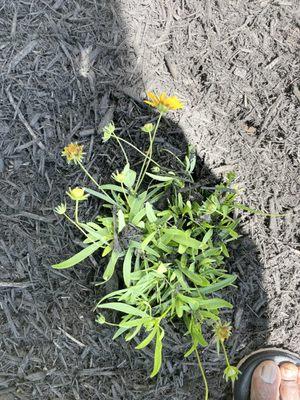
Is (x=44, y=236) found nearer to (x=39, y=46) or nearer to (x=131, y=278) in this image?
(x=131, y=278)

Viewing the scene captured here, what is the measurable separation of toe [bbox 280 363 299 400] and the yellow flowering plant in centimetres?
44

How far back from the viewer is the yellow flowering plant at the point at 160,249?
5.95 ft

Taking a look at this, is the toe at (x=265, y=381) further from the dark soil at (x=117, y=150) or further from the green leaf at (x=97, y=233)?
the green leaf at (x=97, y=233)

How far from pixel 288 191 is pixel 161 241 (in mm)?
719

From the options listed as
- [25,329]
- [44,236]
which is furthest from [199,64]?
[25,329]

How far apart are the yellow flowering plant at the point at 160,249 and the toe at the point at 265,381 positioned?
342mm

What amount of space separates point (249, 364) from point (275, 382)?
5.5 inches

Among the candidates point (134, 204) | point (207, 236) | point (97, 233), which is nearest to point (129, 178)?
point (134, 204)

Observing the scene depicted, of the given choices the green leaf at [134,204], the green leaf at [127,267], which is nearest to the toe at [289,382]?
the green leaf at [127,267]

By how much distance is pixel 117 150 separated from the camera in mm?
2117

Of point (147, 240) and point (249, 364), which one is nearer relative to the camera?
point (147, 240)

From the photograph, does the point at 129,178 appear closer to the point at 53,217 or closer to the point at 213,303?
the point at 53,217

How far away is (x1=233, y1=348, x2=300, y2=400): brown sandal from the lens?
2.18 meters

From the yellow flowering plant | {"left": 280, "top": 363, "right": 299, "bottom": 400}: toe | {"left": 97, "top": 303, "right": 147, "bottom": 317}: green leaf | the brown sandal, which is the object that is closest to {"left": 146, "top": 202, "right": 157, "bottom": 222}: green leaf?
the yellow flowering plant
